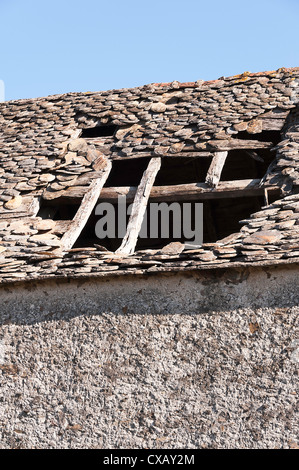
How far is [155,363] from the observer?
19.5 feet

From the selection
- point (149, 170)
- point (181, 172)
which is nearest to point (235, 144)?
point (149, 170)

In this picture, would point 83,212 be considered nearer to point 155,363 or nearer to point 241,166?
point 155,363

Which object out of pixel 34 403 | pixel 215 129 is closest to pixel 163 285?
A: pixel 34 403

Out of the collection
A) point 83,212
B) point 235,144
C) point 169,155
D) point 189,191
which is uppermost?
point 235,144

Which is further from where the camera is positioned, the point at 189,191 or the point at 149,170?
the point at 149,170

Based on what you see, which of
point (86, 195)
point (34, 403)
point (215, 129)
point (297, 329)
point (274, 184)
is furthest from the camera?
point (215, 129)

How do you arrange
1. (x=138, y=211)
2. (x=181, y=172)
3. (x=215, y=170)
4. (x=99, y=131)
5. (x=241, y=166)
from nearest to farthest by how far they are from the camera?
1. (x=138, y=211)
2. (x=215, y=170)
3. (x=99, y=131)
4. (x=241, y=166)
5. (x=181, y=172)

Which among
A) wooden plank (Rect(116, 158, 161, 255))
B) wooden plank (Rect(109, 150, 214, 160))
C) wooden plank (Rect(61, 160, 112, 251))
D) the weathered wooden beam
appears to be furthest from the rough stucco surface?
the weathered wooden beam

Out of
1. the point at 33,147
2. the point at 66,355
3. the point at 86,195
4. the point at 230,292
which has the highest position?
the point at 33,147

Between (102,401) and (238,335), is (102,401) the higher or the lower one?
the lower one

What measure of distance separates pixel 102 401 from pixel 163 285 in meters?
1.20

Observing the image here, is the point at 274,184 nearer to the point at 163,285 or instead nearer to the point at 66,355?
the point at 163,285

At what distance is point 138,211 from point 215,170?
1065 mm

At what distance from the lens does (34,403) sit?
6.15 metres
